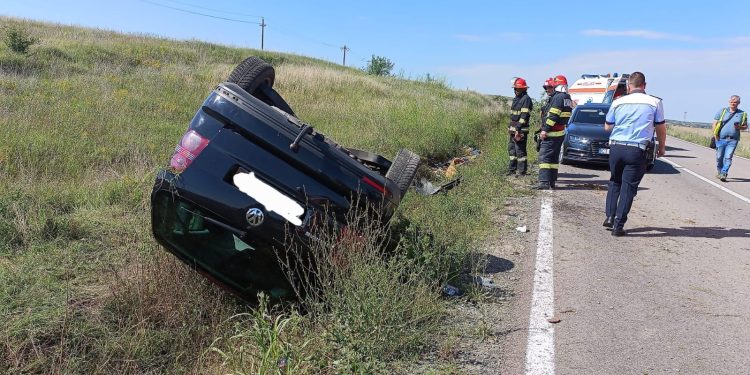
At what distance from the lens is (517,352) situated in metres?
2.92

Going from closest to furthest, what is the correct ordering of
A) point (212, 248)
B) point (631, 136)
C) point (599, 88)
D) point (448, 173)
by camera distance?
point (212, 248) → point (631, 136) → point (448, 173) → point (599, 88)

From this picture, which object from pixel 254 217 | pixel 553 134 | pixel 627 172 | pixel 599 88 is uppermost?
pixel 599 88

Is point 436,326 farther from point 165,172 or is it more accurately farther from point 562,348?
point 165,172

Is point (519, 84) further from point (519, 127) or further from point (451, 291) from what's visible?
point (451, 291)

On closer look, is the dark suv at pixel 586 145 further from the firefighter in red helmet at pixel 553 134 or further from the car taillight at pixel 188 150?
the car taillight at pixel 188 150

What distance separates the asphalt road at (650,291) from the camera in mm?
2896

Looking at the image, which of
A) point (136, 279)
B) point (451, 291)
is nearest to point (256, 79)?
point (136, 279)

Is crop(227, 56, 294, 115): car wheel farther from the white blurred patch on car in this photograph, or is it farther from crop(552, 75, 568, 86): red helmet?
crop(552, 75, 568, 86): red helmet

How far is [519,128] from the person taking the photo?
8828 millimetres

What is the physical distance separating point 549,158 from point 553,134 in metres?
0.40

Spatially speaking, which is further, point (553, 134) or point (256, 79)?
point (553, 134)

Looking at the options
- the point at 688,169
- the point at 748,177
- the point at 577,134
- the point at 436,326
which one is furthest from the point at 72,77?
the point at 748,177

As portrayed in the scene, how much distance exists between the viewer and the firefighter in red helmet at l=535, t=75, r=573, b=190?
26.3 feet

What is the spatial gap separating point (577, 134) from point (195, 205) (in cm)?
1055
